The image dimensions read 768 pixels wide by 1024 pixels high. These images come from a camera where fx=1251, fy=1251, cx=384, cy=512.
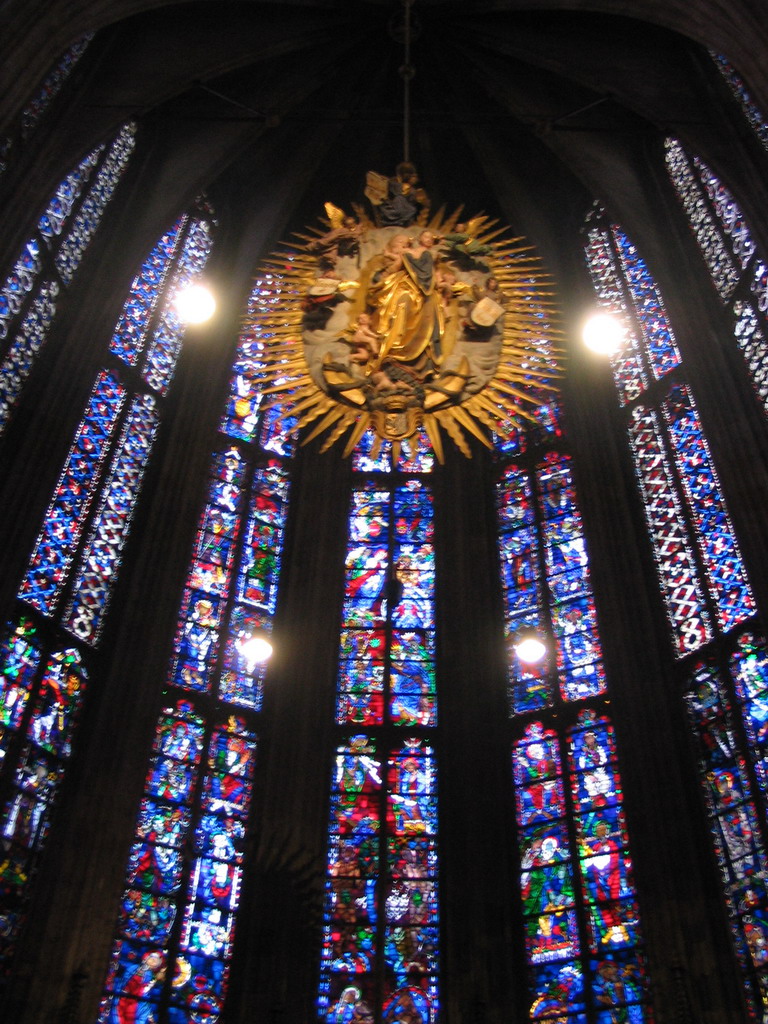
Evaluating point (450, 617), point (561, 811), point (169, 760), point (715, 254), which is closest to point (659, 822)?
point (561, 811)

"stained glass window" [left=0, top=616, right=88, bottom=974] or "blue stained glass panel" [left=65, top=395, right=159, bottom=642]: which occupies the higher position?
"blue stained glass panel" [left=65, top=395, right=159, bottom=642]

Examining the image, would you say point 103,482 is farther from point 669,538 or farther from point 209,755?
point 669,538

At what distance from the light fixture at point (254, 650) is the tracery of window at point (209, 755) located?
14 millimetres

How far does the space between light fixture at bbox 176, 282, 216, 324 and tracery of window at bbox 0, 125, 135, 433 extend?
1.33 metres

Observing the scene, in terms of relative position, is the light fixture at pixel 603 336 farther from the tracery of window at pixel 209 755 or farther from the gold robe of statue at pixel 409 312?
the gold robe of statue at pixel 409 312

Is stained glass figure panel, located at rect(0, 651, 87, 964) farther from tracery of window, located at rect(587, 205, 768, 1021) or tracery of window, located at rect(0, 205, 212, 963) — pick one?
tracery of window, located at rect(587, 205, 768, 1021)

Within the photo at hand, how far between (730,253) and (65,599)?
681 cm

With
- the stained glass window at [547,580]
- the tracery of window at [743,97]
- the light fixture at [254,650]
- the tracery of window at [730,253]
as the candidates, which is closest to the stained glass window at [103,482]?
the light fixture at [254,650]

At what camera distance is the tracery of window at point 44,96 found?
34.0ft

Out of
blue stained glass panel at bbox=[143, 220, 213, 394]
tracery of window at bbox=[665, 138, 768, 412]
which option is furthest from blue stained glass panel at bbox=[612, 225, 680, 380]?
blue stained glass panel at bbox=[143, 220, 213, 394]

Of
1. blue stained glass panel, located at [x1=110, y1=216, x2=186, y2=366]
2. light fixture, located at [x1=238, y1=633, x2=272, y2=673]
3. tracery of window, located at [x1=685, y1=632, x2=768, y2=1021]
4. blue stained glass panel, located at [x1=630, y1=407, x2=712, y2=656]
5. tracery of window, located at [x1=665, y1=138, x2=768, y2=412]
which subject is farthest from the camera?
blue stained glass panel, located at [x1=110, y1=216, x2=186, y2=366]

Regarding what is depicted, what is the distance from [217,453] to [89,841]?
476 cm

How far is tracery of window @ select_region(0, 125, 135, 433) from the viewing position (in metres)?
10.3

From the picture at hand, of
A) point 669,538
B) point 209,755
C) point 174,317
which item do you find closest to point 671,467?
point 669,538
